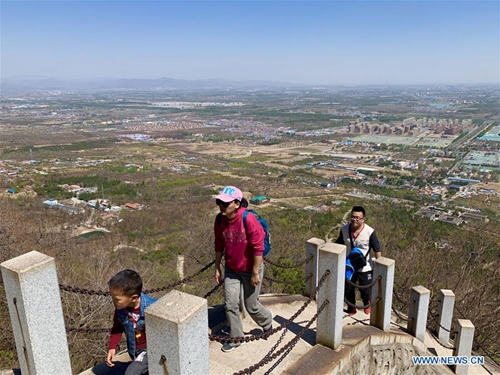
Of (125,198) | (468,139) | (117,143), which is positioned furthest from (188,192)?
(468,139)

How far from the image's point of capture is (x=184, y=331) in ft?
5.41

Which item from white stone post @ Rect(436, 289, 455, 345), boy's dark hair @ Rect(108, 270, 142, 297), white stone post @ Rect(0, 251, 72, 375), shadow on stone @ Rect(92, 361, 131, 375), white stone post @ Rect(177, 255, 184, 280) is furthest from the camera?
white stone post @ Rect(177, 255, 184, 280)

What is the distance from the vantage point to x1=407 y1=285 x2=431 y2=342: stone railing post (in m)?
4.01

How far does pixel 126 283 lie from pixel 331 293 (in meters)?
1.65

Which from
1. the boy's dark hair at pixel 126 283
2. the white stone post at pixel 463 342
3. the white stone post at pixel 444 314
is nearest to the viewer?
the boy's dark hair at pixel 126 283

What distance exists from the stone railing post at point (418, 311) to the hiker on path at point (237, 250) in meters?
1.85

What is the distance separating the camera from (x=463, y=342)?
14.0 ft

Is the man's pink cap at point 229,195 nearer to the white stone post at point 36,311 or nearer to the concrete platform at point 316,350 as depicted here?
the white stone post at point 36,311

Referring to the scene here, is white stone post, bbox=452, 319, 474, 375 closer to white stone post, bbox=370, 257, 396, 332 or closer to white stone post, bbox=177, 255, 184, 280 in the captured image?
white stone post, bbox=370, 257, 396, 332

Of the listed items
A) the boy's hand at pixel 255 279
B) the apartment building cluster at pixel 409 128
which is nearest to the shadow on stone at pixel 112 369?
the boy's hand at pixel 255 279

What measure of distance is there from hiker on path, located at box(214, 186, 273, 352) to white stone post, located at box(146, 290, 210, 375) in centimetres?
107

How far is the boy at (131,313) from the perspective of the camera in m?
2.21

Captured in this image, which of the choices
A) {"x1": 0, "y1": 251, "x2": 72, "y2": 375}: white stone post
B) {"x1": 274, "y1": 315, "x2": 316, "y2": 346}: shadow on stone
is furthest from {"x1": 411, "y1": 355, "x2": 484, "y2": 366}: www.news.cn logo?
{"x1": 0, "y1": 251, "x2": 72, "y2": 375}: white stone post

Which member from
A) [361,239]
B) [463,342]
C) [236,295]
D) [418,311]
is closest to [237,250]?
[236,295]
